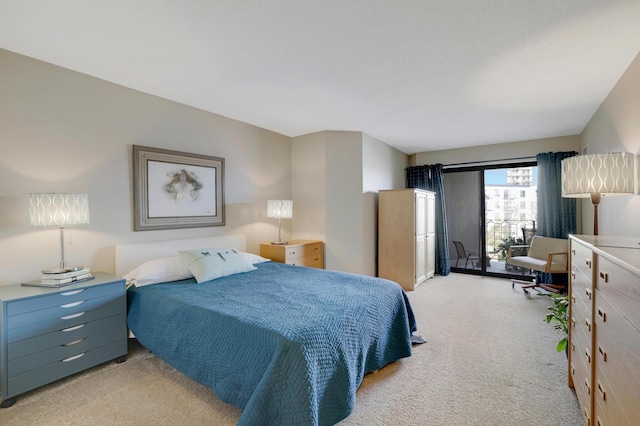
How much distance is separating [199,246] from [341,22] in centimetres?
267

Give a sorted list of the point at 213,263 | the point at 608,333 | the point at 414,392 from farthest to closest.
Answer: the point at 213,263, the point at 414,392, the point at 608,333

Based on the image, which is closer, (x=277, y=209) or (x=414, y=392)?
(x=414, y=392)

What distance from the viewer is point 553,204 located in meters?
4.73

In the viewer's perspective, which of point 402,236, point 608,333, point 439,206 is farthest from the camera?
point 439,206

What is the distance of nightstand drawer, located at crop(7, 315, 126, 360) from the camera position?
1.96m

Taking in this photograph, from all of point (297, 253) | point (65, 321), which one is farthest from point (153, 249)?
point (297, 253)

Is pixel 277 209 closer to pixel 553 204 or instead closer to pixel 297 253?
pixel 297 253

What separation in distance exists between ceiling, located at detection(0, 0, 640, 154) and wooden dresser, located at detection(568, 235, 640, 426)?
146 cm

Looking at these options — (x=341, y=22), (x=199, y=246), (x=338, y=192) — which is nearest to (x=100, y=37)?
(x=341, y=22)

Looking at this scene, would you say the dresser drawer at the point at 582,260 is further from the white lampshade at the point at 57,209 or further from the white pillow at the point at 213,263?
the white lampshade at the point at 57,209

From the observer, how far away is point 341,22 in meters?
1.93

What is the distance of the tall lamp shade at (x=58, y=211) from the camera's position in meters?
2.18

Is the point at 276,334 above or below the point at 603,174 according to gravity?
below

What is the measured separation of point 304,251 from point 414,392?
242 centimetres
